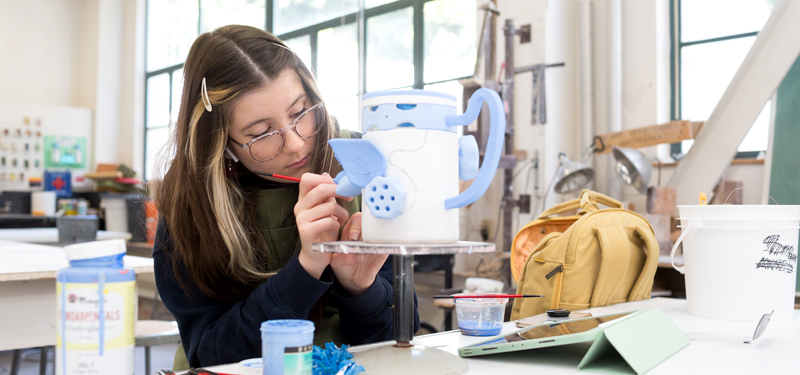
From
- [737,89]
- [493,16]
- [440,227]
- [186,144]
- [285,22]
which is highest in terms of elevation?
[285,22]

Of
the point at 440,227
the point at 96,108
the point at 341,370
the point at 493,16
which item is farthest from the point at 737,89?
the point at 96,108

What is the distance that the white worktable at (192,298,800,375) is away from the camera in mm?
660

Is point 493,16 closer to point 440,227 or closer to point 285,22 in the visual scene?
point 285,22

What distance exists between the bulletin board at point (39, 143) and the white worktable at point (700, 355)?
246 inches

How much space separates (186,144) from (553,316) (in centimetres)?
68

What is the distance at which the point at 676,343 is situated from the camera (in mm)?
759

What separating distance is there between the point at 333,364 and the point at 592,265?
669 millimetres

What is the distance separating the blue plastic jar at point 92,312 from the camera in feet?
1.62

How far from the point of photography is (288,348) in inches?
20.9

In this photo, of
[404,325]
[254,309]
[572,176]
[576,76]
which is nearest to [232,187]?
[254,309]

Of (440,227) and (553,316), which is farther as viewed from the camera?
(553,316)

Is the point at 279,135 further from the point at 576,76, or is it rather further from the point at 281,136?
the point at 576,76

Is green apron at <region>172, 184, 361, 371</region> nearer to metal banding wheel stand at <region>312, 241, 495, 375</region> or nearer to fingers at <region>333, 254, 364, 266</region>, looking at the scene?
fingers at <region>333, 254, 364, 266</region>

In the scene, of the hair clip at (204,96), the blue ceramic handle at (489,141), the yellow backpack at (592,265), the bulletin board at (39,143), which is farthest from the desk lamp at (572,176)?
the bulletin board at (39,143)
